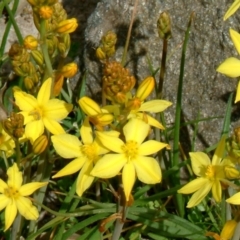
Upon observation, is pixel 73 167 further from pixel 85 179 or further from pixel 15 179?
pixel 15 179

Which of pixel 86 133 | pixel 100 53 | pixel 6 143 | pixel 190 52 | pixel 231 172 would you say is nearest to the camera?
pixel 231 172

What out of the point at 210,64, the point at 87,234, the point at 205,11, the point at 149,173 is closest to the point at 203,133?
the point at 210,64

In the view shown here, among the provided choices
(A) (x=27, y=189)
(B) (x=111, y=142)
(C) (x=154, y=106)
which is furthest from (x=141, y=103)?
(A) (x=27, y=189)

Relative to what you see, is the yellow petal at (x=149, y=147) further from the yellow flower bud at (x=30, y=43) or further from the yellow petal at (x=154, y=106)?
the yellow flower bud at (x=30, y=43)

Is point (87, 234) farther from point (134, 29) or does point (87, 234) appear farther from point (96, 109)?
point (134, 29)

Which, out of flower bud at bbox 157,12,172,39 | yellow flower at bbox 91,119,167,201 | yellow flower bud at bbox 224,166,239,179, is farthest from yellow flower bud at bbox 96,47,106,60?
yellow flower bud at bbox 224,166,239,179

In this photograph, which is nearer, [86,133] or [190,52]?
[86,133]

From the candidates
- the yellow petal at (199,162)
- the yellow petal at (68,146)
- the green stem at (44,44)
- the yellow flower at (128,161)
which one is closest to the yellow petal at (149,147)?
the yellow flower at (128,161)

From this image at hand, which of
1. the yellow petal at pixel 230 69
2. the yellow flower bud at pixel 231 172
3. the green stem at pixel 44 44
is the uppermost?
the green stem at pixel 44 44
